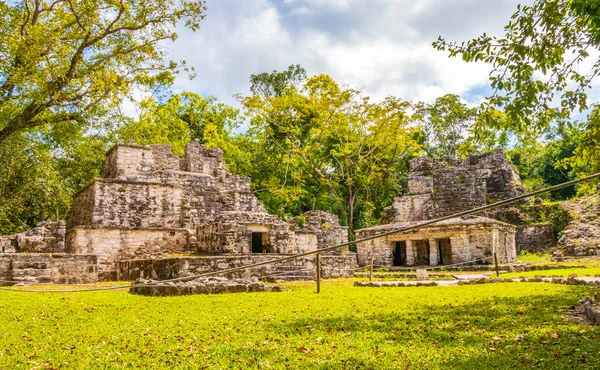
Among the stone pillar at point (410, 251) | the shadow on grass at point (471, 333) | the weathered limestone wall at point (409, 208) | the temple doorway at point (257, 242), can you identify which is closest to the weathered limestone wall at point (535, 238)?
the weathered limestone wall at point (409, 208)

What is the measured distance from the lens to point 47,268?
11938 mm

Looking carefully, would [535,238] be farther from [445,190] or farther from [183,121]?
[183,121]

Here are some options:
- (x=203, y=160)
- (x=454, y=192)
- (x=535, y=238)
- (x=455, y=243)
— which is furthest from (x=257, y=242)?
(x=535, y=238)

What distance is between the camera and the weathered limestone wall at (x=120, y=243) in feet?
49.4

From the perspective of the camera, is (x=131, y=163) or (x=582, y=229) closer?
(x=131, y=163)

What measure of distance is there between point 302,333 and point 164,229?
41.6ft

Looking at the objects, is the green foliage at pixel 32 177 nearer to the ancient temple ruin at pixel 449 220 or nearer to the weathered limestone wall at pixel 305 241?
the weathered limestone wall at pixel 305 241

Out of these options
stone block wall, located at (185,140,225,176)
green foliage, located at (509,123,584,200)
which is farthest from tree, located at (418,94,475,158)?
stone block wall, located at (185,140,225,176)

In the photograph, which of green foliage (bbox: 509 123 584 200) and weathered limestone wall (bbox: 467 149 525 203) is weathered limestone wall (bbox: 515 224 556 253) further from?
green foliage (bbox: 509 123 584 200)

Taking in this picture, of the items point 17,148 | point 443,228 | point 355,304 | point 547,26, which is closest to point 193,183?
point 17,148

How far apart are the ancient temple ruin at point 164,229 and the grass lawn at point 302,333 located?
4565 millimetres

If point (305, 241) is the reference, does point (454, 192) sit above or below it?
above

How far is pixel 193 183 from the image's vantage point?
1958cm

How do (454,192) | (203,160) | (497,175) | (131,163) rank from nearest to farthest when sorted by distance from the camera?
(131,163), (203,160), (454,192), (497,175)
